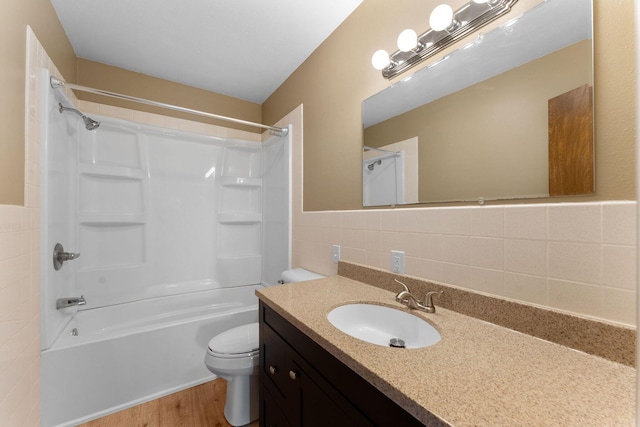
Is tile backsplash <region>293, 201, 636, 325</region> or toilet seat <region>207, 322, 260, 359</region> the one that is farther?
Answer: toilet seat <region>207, 322, 260, 359</region>

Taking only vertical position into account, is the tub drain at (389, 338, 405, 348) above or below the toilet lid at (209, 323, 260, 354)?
above

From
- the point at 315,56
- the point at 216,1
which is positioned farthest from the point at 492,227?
the point at 216,1

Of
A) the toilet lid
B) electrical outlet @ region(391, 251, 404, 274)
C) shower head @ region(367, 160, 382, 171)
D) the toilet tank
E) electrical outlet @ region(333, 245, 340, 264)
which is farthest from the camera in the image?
the toilet tank

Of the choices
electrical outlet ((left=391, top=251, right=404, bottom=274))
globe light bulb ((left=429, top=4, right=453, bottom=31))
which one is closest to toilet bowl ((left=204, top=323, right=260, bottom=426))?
electrical outlet ((left=391, top=251, right=404, bottom=274))

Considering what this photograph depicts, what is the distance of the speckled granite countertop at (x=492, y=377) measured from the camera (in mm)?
455

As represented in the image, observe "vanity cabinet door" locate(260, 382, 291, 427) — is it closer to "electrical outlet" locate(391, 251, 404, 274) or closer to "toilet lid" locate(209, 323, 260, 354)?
"toilet lid" locate(209, 323, 260, 354)

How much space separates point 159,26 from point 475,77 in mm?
1929

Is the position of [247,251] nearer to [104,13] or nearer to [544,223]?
[104,13]

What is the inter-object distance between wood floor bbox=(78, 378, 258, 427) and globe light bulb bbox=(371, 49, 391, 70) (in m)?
2.12

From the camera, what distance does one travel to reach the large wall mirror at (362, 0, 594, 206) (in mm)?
734

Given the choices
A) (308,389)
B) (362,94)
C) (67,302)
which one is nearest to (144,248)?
(67,302)

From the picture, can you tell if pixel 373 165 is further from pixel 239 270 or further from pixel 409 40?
pixel 239 270

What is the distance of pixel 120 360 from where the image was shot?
5.18 ft

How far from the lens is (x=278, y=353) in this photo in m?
1.05
